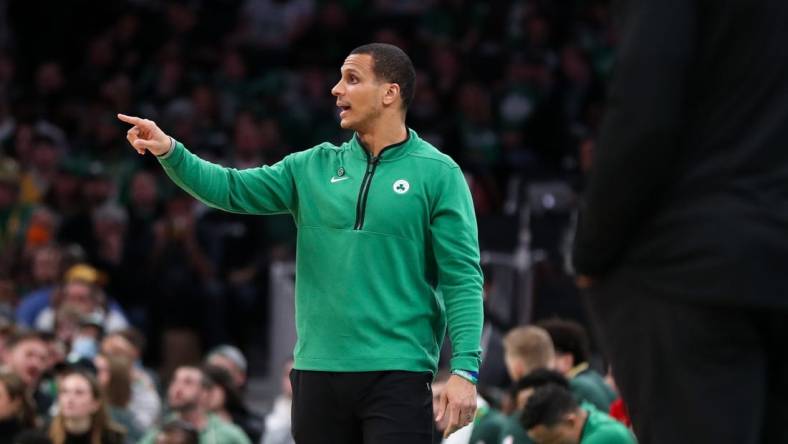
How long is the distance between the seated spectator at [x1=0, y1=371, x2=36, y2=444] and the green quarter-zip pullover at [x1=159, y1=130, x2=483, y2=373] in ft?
15.4

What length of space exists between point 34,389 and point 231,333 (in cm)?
339

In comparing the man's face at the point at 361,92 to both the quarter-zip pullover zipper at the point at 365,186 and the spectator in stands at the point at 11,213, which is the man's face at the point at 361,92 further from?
the spectator in stands at the point at 11,213

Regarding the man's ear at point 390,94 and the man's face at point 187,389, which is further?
the man's face at point 187,389

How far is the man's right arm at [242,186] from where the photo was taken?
5625mm

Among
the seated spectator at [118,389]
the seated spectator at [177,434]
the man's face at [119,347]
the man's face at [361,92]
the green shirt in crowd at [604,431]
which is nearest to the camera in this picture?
the man's face at [361,92]

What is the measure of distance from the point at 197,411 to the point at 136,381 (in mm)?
1286

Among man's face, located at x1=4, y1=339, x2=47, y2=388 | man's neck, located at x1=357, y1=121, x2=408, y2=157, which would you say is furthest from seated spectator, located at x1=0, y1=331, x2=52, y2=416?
man's neck, located at x1=357, y1=121, x2=408, y2=157

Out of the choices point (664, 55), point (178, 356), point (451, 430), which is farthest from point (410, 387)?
point (178, 356)

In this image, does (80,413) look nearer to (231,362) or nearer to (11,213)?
(231,362)

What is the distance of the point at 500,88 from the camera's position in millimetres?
16656

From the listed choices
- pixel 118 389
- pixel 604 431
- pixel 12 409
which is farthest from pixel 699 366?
pixel 118 389

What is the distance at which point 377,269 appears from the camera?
17.8 ft

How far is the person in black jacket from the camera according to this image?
11.8 ft

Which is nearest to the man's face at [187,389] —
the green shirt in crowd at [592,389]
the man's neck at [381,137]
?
the green shirt in crowd at [592,389]
